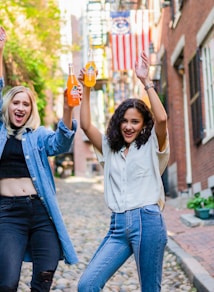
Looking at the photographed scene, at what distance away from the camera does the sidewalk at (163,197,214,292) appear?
6.11 m

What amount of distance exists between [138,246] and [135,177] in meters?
0.42

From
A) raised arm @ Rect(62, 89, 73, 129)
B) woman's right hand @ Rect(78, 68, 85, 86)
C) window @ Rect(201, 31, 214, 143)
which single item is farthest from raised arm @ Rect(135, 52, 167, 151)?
window @ Rect(201, 31, 214, 143)

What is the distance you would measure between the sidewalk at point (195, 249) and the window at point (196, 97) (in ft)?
7.14

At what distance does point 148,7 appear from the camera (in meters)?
21.0

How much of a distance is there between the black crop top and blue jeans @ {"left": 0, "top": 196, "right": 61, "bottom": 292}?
16 cm

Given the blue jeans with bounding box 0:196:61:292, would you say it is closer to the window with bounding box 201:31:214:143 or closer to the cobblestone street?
the cobblestone street

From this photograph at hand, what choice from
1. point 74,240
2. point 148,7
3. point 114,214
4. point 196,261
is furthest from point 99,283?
point 148,7

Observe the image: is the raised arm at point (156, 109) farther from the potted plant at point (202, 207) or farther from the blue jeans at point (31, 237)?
the potted plant at point (202, 207)

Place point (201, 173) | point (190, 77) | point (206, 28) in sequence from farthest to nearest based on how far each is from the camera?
point (190, 77) → point (201, 173) → point (206, 28)

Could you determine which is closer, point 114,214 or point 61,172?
point 114,214

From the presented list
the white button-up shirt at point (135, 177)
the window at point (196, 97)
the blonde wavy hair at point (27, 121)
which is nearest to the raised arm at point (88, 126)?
the white button-up shirt at point (135, 177)

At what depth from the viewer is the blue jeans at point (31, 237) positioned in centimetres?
408

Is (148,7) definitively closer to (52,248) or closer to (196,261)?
(196,261)

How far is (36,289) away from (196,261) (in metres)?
3.09
